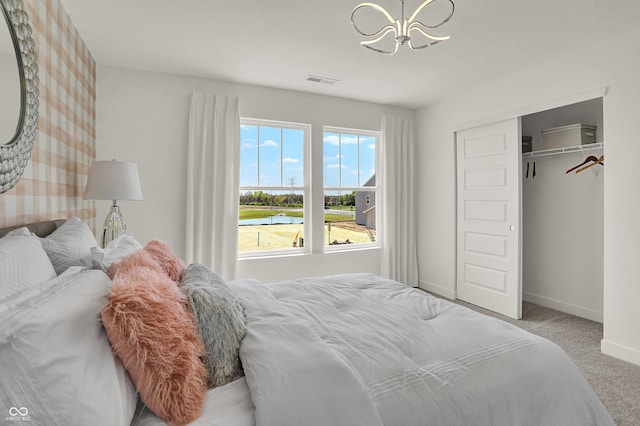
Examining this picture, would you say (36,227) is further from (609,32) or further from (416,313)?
(609,32)

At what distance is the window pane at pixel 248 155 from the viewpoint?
4.05 m

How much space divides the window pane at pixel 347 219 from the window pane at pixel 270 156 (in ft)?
2.35

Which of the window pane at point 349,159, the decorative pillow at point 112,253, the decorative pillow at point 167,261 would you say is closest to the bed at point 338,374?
the decorative pillow at point 112,253

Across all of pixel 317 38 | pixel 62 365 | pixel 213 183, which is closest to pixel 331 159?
pixel 213 183

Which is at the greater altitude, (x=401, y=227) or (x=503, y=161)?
(x=503, y=161)

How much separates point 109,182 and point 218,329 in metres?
1.94

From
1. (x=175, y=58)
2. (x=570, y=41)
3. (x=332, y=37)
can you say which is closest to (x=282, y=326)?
(x=332, y=37)

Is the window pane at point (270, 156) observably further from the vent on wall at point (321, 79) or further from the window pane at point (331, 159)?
the vent on wall at point (321, 79)

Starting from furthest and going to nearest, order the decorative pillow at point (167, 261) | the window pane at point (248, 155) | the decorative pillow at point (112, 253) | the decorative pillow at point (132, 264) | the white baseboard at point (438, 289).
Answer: the white baseboard at point (438, 289) → the window pane at point (248, 155) → the decorative pillow at point (167, 261) → the decorative pillow at point (112, 253) → the decorative pillow at point (132, 264)

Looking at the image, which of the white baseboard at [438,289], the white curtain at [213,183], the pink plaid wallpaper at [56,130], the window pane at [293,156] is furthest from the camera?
the white baseboard at [438,289]

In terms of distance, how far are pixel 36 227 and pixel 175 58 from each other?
82.7 inches

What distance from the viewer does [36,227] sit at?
1.74 metres

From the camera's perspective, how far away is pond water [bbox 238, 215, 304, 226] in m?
4.13

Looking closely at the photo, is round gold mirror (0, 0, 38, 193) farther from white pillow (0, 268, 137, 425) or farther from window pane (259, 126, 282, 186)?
window pane (259, 126, 282, 186)
